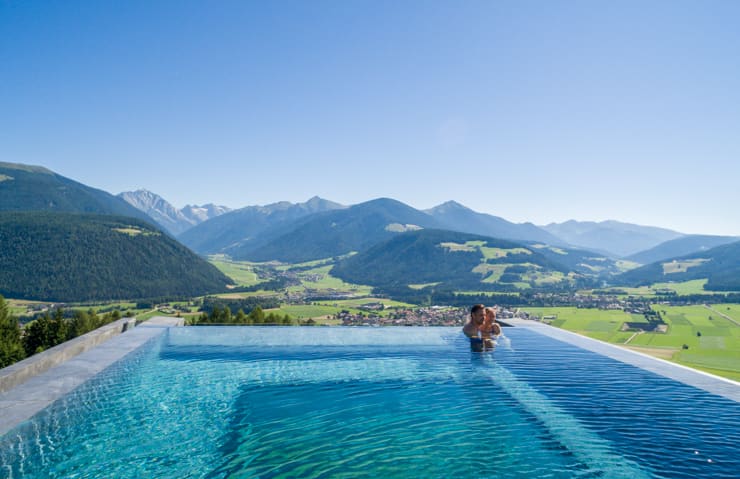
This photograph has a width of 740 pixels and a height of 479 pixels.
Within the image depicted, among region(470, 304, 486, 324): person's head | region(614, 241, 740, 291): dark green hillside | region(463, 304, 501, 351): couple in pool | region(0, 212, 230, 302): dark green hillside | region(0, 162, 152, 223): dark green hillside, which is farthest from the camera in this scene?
region(0, 162, 152, 223): dark green hillside

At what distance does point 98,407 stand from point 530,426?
7961mm

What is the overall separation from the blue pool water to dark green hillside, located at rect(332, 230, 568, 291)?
115398 mm

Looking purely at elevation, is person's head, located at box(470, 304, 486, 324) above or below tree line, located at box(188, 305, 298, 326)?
above

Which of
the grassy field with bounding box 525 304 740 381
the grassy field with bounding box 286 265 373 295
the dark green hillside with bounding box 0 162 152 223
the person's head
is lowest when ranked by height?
the grassy field with bounding box 525 304 740 381

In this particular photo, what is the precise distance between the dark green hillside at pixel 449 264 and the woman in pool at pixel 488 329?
112m

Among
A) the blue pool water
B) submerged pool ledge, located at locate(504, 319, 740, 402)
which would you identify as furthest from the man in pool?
submerged pool ledge, located at locate(504, 319, 740, 402)

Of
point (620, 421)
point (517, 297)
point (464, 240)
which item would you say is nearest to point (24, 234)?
point (517, 297)

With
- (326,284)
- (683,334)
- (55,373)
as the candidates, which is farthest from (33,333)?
(326,284)

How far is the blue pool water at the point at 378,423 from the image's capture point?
593cm

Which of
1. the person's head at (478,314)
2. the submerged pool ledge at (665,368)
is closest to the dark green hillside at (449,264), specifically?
the submerged pool ledge at (665,368)

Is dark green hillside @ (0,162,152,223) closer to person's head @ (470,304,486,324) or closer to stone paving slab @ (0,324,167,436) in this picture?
stone paving slab @ (0,324,167,436)

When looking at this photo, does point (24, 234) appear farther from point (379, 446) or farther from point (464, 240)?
point (464, 240)

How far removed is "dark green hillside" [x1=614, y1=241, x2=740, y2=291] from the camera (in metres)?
131

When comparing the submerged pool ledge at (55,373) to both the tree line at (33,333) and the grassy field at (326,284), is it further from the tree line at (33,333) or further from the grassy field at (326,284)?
the grassy field at (326,284)
